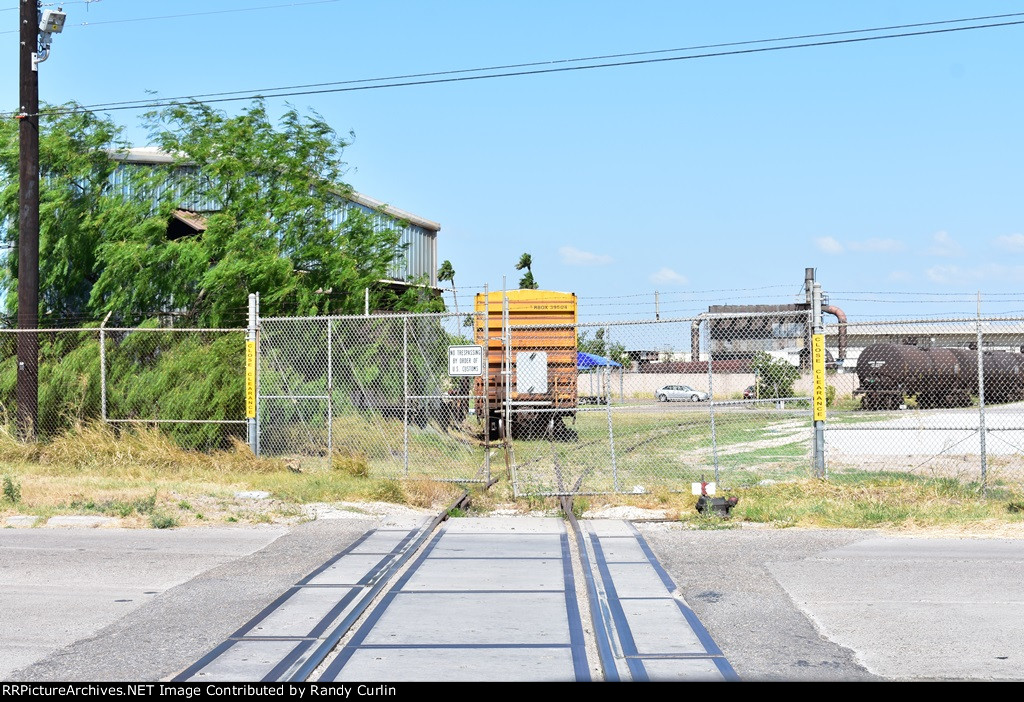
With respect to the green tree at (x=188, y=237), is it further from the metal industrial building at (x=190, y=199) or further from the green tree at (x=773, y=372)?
the green tree at (x=773, y=372)

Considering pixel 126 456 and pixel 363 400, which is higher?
pixel 363 400

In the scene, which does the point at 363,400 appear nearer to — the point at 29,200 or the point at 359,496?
the point at 359,496

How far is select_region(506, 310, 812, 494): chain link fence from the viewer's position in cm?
1484

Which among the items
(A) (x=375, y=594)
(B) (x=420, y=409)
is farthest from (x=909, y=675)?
(B) (x=420, y=409)

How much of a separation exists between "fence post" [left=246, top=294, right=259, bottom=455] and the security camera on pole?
429cm

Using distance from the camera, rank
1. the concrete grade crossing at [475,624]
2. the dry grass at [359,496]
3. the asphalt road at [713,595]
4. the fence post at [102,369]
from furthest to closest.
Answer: the fence post at [102,369] < the dry grass at [359,496] < the asphalt road at [713,595] < the concrete grade crossing at [475,624]

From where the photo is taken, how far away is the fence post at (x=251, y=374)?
1602 cm

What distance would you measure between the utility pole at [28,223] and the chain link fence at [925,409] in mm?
13002

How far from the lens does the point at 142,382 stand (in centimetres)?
1784

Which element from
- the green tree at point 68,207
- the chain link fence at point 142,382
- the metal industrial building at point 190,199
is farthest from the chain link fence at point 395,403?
the metal industrial building at point 190,199

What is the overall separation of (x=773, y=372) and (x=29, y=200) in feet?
41.9

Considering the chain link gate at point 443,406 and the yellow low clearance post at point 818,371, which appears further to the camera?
the chain link gate at point 443,406

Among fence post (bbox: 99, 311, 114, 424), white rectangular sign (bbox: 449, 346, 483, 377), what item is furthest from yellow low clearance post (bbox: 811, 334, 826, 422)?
fence post (bbox: 99, 311, 114, 424)

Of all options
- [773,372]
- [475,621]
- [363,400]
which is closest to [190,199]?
[363,400]
